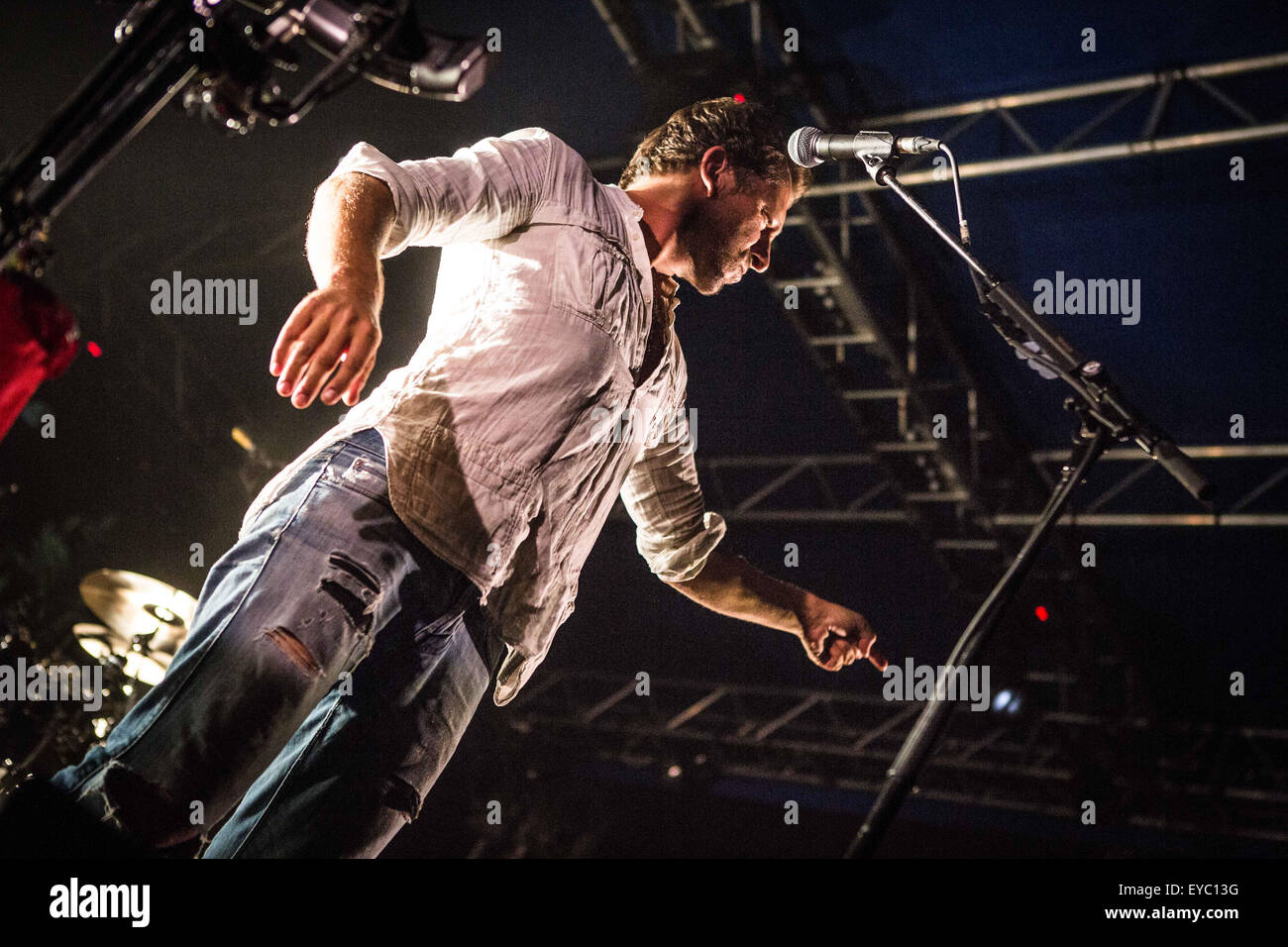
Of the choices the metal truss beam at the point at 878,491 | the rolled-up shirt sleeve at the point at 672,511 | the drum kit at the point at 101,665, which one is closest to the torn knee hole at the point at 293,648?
the rolled-up shirt sleeve at the point at 672,511

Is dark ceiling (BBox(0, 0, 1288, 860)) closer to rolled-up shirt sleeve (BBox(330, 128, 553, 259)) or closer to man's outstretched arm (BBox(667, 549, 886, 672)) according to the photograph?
man's outstretched arm (BBox(667, 549, 886, 672))

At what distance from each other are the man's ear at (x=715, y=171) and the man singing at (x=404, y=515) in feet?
0.64

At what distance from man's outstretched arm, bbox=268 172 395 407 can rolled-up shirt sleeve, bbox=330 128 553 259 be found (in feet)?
0.10

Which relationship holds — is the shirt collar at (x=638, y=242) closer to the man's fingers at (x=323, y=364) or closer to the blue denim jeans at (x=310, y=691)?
the blue denim jeans at (x=310, y=691)

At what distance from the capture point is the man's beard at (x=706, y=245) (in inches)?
86.0

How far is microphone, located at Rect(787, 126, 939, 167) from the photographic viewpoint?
7.54 ft

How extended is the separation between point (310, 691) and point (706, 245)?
4.03 feet

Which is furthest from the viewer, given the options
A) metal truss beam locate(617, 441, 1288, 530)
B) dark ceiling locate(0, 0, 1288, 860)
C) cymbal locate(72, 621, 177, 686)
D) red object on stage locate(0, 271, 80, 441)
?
metal truss beam locate(617, 441, 1288, 530)

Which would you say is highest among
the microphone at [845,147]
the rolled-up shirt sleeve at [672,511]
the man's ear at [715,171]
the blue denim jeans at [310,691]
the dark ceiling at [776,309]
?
the dark ceiling at [776,309]

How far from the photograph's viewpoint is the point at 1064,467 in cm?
211

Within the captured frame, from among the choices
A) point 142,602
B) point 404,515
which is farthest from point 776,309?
point 404,515

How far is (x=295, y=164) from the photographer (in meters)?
5.40

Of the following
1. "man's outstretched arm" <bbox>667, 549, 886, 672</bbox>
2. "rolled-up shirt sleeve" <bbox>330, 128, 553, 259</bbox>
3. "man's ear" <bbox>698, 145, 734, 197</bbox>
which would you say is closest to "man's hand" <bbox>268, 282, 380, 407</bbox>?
"rolled-up shirt sleeve" <bbox>330, 128, 553, 259</bbox>
